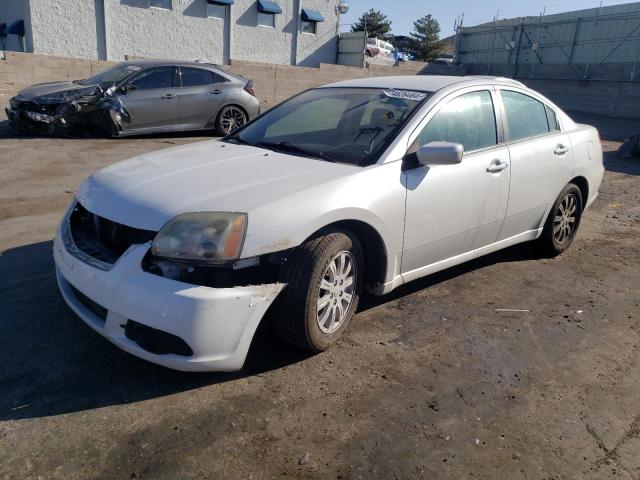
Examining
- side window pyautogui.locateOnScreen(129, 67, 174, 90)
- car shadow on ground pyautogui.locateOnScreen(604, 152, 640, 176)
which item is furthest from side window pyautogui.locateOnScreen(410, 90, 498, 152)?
side window pyautogui.locateOnScreen(129, 67, 174, 90)

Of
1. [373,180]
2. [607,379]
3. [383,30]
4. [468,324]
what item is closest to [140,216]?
[373,180]

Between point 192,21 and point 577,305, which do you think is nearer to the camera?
point 577,305

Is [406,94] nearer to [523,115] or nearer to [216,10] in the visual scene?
[523,115]

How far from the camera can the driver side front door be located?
357 cm

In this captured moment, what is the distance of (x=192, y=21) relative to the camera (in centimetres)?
2322

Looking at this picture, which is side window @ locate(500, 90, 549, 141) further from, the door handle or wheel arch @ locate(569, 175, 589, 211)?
wheel arch @ locate(569, 175, 589, 211)

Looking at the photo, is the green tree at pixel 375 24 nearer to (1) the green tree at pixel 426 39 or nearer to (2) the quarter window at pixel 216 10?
(1) the green tree at pixel 426 39

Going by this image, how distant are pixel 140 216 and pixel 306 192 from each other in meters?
0.88

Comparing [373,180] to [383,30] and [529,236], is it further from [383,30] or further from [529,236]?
[383,30]

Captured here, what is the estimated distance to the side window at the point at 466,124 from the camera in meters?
3.77

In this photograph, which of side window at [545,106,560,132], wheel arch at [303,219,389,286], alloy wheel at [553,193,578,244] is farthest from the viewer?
alloy wheel at [553,193,578,244]

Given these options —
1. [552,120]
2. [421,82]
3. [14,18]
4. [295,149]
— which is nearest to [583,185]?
[552,120]

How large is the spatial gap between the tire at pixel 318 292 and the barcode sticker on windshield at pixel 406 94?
1.27 m

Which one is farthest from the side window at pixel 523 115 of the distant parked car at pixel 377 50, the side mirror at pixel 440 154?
the distant parked car at pixel 377 50
